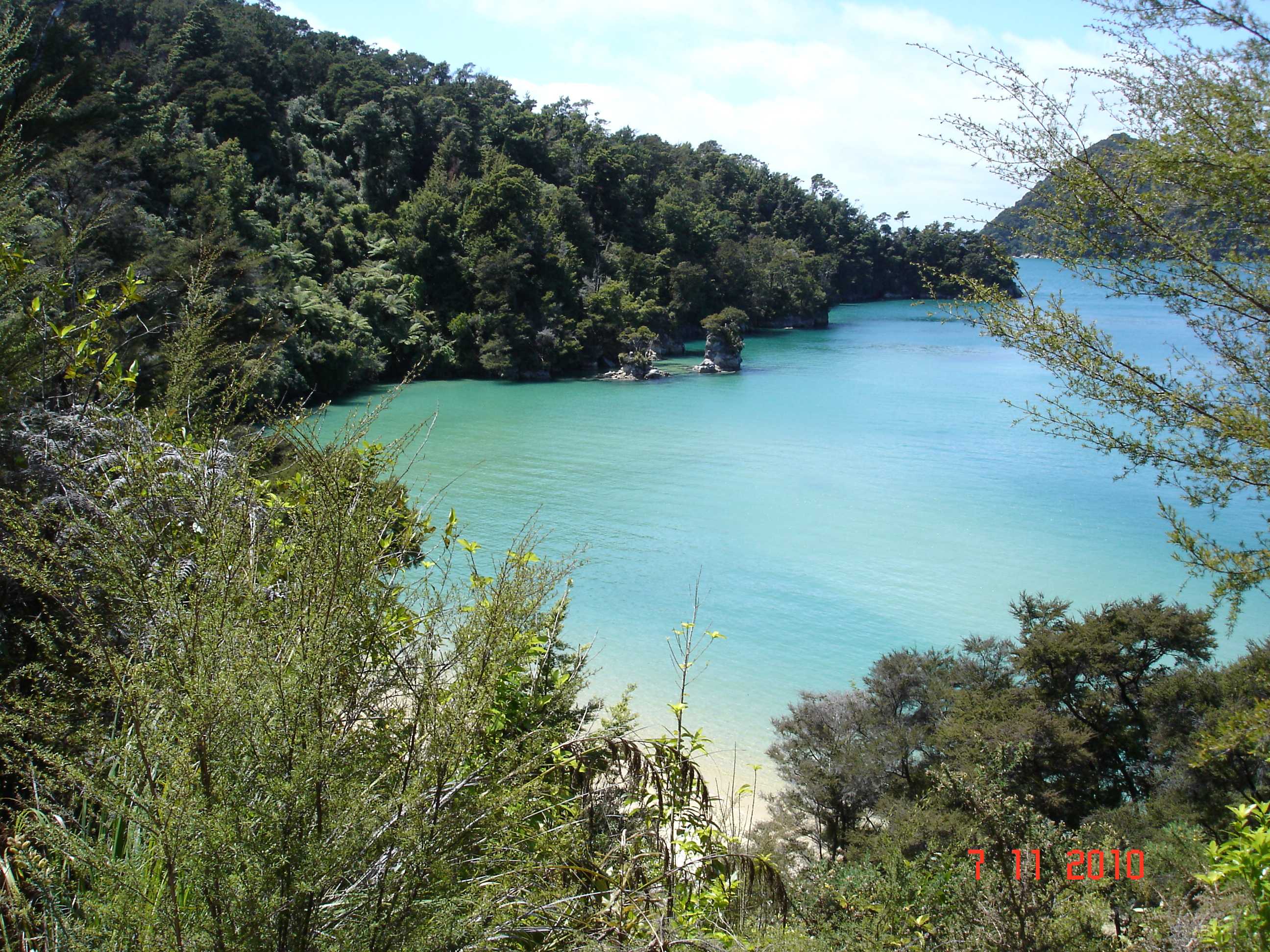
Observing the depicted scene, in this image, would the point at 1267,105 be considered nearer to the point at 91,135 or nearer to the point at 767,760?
the point at 767,760

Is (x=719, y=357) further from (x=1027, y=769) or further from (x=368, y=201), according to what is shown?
(x=1027, y=769)

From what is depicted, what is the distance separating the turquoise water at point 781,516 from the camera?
10.2 m

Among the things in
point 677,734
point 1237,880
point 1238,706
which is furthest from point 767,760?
point 677,734

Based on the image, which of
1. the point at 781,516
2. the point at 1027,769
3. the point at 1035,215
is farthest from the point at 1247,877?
the point at 781,516

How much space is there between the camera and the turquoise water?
10242 mm

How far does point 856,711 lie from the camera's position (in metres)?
6.97

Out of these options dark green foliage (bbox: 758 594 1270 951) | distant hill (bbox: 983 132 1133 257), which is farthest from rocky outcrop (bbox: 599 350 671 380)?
distant hill (bbox: 983 132 1133 257)

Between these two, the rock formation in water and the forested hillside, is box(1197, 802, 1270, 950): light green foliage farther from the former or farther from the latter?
the rock formation in water
